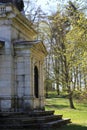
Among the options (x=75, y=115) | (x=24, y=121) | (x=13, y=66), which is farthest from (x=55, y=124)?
(x=75, y=115)

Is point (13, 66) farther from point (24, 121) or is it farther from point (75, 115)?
point (75, 115)

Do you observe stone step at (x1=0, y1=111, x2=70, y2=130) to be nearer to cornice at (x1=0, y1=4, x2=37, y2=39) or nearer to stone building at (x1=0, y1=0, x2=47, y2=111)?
stone building at (x1=0, y1=0, x2=47, y2=111)

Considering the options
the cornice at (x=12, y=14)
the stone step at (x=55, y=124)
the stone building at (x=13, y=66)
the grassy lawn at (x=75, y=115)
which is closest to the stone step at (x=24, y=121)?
the stone step at (x=55, y=124)

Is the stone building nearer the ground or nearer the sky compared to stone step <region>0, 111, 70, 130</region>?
nearer the sky

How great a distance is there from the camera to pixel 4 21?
18.7 m

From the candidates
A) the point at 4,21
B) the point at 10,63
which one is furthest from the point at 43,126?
the point at 4,21

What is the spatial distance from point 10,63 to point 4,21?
2.14 meters

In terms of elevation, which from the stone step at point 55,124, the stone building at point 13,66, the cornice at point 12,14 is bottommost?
the stone step at point 55,124

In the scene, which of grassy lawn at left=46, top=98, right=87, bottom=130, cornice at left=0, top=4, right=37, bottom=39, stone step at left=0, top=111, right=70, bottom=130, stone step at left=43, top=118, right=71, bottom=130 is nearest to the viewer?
stone step at left=0, top=111, right=70, bottom=130

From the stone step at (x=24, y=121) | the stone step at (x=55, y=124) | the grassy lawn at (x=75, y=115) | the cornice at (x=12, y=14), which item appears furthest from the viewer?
the cornice at (x=12, y=14)

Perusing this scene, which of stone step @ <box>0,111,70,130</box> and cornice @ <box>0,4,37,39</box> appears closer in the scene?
stone step @ <box>0,111,70,130</box>

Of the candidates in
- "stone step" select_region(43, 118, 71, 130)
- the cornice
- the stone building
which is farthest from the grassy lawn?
the cornice

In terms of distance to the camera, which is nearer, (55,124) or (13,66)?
(55,124)

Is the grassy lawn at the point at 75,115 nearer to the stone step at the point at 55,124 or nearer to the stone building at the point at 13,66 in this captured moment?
the stone step at the point at 55,124
